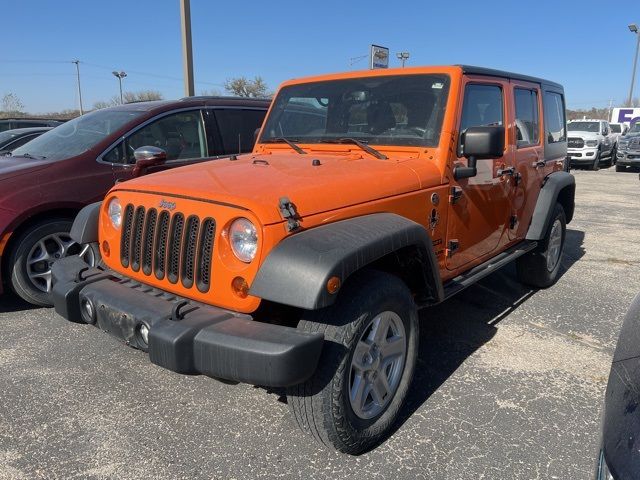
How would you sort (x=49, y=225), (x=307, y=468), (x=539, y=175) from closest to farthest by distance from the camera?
(x=307, y=468)
(x=49, y=225)
(x=539, y=175)

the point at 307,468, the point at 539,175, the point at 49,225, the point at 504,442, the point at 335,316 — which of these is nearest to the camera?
the point at 335,316

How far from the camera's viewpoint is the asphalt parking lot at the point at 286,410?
8.25ft

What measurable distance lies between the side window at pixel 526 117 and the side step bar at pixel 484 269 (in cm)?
89

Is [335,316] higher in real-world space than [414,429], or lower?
higher

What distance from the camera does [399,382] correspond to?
2.84 m

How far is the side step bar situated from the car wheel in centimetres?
288

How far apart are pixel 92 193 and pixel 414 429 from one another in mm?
3362

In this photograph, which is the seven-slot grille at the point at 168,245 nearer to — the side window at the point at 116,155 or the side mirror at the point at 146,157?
the side mirror at the point at 146,157

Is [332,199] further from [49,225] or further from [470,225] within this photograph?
[49,225]

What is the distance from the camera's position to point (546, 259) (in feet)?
16.2

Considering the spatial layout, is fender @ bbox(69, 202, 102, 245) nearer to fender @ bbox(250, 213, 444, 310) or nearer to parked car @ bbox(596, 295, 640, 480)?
fender @ bbox(250, 213, 444, 310)

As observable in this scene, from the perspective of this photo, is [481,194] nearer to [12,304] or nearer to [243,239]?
[243,239]

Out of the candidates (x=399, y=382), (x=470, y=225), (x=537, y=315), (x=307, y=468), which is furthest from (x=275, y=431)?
(x=537, y=315)

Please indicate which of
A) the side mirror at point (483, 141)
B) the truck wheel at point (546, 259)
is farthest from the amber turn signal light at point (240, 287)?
the truck wheel at point (546, 259)
